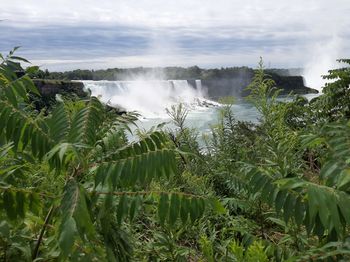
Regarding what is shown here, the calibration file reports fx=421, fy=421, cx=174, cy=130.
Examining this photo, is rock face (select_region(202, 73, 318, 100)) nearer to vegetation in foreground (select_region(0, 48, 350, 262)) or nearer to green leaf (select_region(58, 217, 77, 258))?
vegetation in foreground (select_region(0, 48, 350, 262))

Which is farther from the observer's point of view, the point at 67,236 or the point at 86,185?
the point at 86,185

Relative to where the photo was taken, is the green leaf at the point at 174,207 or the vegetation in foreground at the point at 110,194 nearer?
the vegetation in foreground at the point at 110,194

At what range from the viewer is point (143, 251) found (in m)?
2.18

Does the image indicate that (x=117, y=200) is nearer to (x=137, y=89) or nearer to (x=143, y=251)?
(x=143, y=251)

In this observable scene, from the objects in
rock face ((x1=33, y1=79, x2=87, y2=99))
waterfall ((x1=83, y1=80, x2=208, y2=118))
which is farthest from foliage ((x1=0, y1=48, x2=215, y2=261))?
waterfall ((x1=83, y1=80, x2=208, y2=118))

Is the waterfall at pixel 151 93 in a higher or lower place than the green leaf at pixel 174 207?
lower

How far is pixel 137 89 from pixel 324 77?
89.4 feet

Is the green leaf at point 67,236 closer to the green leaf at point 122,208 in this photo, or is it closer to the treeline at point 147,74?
the green leaf at point 122,208

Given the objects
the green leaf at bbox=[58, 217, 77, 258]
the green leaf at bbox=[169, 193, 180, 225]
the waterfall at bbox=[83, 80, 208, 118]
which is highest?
the green leaf at bbox=[58, 217, 77, 258]

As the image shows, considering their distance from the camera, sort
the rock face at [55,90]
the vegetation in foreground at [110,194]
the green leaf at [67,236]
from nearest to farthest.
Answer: the green leaf at [67,236] < the vegetation in foreground at [110,194] < the rock face at [55,90]

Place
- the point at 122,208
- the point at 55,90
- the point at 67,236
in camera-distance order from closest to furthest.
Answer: the point at 67,236 → the point at 122,208 → the point at 55,90

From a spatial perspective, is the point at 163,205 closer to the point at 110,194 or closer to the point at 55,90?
the point at 110,194

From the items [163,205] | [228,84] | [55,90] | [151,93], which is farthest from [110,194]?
[151,93]

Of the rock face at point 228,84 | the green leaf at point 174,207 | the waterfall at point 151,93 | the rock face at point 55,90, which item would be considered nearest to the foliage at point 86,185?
the green leaf at point 174,207
